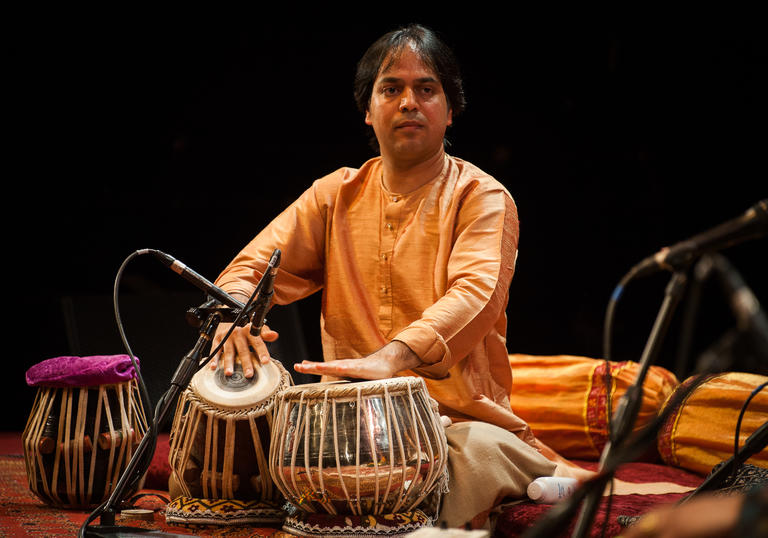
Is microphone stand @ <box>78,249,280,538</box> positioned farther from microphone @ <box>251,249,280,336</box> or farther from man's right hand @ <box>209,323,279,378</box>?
man's right hand @ <box>209,323,279,378</box>

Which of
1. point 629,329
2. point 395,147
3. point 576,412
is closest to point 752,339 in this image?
point 395,147

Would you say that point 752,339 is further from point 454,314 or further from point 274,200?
point 274,200

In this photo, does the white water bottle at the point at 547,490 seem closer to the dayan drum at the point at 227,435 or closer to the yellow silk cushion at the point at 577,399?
the dayan drum at the point at 227,435

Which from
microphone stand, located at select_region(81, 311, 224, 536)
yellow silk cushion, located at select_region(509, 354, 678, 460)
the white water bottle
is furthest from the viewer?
yellow silk cushion, located at select_region(509, 354, 678, 460)

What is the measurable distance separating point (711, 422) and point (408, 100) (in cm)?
179

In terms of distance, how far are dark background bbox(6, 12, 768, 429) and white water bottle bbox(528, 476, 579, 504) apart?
7.29 feet

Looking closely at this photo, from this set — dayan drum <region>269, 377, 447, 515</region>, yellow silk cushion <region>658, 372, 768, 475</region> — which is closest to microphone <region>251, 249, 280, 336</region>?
dayan drum <region>269, 377, 447, 515</region>

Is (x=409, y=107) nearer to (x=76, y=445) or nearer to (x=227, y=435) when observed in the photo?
(x=227, y=435)

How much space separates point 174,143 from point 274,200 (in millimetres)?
712

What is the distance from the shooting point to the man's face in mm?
2930

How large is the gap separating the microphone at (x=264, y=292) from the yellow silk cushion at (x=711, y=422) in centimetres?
187

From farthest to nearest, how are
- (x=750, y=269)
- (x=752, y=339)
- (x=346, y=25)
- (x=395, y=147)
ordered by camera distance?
(x=346, y=25)
(x=750, y=269)
(x=395, y=147)
(x=752, y=339)

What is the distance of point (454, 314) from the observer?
258 centimetres

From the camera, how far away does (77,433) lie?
9.84 feet
